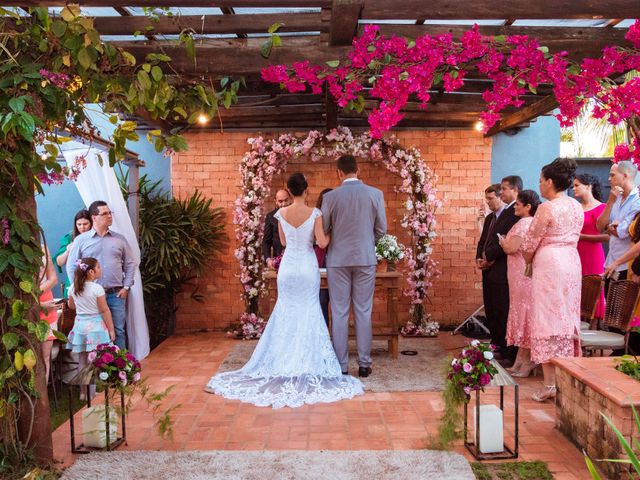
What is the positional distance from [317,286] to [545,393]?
2127mm

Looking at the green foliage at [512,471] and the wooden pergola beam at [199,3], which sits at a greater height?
the wooden pergola beam at [199,3]

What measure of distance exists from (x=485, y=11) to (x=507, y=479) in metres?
2.76

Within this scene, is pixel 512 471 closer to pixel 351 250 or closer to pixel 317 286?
pixel 351 250

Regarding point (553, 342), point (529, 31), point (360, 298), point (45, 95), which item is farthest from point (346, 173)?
point (45, 95)

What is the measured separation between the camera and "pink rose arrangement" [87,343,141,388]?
352 cm

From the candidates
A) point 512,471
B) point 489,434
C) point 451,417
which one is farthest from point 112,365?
point 512,471

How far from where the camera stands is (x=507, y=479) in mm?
3207

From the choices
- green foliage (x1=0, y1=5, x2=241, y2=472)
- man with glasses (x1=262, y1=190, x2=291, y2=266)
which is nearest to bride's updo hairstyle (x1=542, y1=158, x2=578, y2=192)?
green foliage (x1=0, y1=5, x2=241, y2=472)

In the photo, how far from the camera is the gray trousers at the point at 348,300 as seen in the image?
5.27 m

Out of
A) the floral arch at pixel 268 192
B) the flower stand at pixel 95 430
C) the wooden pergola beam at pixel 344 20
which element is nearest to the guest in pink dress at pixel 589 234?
the floral arch at pixel 268 192

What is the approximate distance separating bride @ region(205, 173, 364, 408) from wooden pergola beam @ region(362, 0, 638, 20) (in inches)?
76.0

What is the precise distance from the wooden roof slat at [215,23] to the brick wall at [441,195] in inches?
153

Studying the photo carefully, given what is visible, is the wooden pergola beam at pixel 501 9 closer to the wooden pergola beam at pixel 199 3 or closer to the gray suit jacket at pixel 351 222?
the wooden pergola beam at pixel 199 3

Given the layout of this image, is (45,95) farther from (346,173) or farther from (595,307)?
(595,307)
